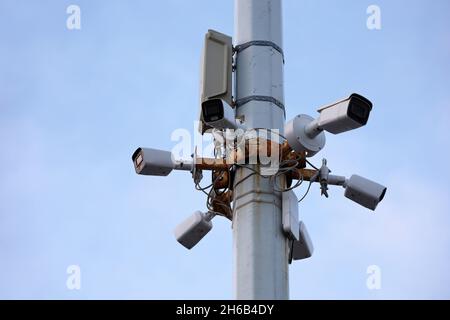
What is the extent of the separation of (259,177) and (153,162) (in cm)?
186

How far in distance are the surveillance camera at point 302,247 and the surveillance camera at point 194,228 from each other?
5.21 ft

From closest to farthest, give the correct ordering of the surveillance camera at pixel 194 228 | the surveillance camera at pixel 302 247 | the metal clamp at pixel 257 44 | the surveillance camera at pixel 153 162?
the surveillance camera at pixel 153 162 < the surveillance camera at pixel 302 247 < the surveillance camera at pixel 194 228 < the metal clamp at pixel 257 44

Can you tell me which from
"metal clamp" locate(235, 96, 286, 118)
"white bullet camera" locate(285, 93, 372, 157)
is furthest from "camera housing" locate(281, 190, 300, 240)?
"metal clamp" locate(235, 96, 286, 118)

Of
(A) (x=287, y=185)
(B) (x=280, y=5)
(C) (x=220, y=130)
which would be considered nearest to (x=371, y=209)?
(A) (x=287, y=185)

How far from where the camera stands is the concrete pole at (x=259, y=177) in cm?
2111

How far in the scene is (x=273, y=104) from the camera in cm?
2312

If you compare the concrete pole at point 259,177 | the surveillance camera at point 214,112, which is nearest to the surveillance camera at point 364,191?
the concrete pole at point 259,177

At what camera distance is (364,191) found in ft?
72.9

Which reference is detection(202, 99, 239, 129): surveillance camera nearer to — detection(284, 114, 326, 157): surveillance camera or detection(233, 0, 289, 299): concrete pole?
detection(284, 114, 326, 157): surveillance camera

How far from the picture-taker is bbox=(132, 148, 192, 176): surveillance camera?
2220cm

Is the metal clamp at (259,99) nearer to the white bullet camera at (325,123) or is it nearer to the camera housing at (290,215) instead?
the white bullet camera at (325,123)

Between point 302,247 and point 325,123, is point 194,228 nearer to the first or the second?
point 302,247

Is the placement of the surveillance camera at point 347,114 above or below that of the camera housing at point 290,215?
above

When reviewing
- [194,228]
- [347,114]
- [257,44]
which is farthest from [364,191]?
[257,44]
